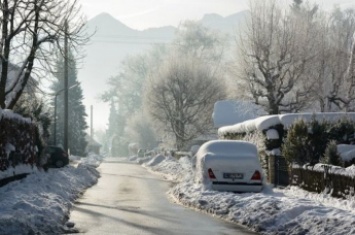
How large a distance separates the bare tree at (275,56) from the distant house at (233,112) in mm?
3815

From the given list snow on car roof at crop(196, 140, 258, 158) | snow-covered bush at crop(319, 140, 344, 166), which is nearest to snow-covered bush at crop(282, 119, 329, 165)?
snow-covered bush at crop(319, 140, 344, 166)

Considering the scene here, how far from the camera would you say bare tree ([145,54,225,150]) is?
61.6 meters

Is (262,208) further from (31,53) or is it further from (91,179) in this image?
(91,179)

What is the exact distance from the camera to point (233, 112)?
169 feet

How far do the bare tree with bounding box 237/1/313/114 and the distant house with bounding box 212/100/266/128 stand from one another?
12.5 feet

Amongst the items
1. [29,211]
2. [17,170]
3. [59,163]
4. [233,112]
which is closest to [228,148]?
[17,170]

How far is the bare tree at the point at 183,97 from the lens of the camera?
202ft

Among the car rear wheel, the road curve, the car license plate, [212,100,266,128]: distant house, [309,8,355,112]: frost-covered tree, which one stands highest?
[309,8,355,112]: frost-covered tree

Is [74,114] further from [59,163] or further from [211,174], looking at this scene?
[211,174]

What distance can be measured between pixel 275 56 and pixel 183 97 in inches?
759

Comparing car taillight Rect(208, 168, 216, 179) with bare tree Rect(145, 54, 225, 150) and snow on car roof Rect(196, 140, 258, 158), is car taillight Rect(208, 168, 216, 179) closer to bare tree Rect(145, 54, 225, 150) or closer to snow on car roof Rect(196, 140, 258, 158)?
snow on car roof Rect(196, 140, 258, 158)

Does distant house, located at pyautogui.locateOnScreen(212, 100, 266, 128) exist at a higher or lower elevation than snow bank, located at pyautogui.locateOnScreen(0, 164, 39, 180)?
higher

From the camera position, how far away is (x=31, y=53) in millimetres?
25594

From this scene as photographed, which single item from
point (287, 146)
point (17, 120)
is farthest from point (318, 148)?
point (17, 120)
